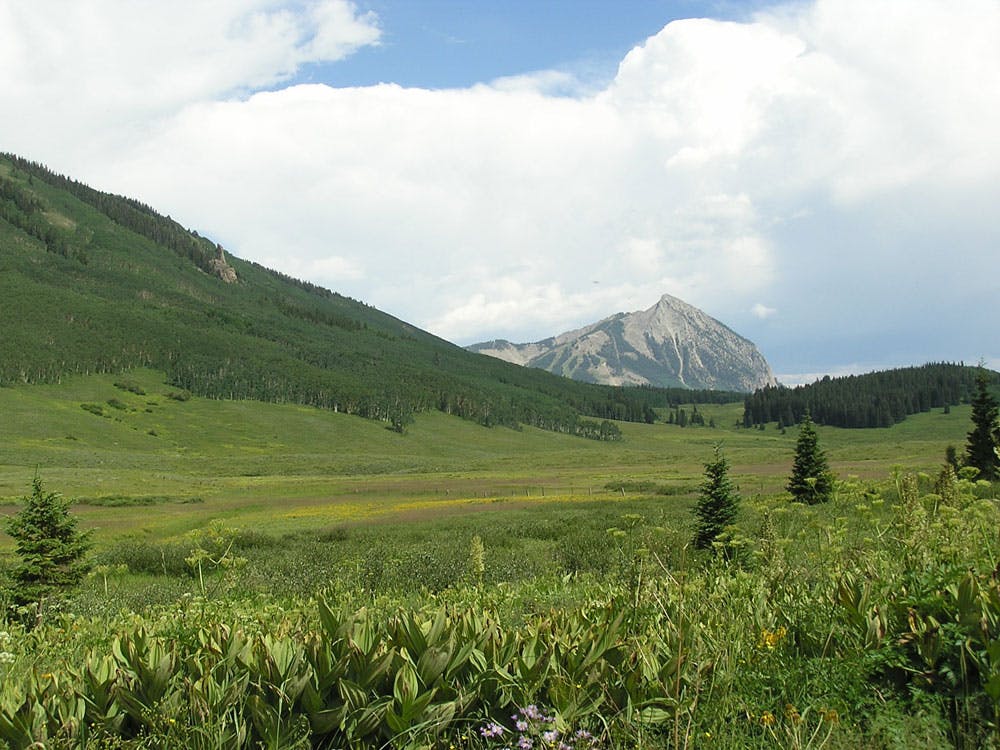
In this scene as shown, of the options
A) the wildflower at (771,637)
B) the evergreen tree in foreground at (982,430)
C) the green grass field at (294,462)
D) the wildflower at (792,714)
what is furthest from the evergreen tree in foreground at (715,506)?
the evergreen tree in foreground at (982,430)

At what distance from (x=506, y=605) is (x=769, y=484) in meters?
51.8

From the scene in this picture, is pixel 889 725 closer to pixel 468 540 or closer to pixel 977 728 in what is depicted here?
pixel 977 728

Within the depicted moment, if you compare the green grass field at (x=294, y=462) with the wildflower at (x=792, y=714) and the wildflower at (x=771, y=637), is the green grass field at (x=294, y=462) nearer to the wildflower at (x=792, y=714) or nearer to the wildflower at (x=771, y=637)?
the wildflower at (x=771, y=637)

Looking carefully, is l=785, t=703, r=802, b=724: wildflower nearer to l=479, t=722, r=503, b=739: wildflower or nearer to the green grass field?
l=479, t=722, r=503, b=739: wildflower

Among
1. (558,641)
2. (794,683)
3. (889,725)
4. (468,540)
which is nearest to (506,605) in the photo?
(558,641)

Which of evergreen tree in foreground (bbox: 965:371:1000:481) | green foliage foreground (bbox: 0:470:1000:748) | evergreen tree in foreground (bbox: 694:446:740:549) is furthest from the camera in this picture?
evergreen tree in foreground (bbox: 965:371:1000:481)

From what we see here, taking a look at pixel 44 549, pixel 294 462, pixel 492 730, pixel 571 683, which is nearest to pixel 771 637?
pixel 571 683

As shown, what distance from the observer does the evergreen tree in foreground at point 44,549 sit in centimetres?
1326

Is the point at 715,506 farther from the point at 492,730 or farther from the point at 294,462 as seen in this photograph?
the point at 294,462

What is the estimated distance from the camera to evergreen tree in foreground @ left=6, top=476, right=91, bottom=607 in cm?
1326

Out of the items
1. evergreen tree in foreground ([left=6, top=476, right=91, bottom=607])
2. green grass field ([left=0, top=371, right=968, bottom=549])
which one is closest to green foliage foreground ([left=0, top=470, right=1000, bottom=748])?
green grass field ([left=0, top=371, right=968, bottom=549])

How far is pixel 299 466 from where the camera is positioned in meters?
103

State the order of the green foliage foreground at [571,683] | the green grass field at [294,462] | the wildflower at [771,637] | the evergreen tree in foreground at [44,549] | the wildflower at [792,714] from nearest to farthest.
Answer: the wildflower at [792,714]
the green foliage foreground at [571,683]
the wildflower at [771,637]
the evergreen tree in foreground at [44,549]
the green grass field at [294,462]

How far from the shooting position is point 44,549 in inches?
543
